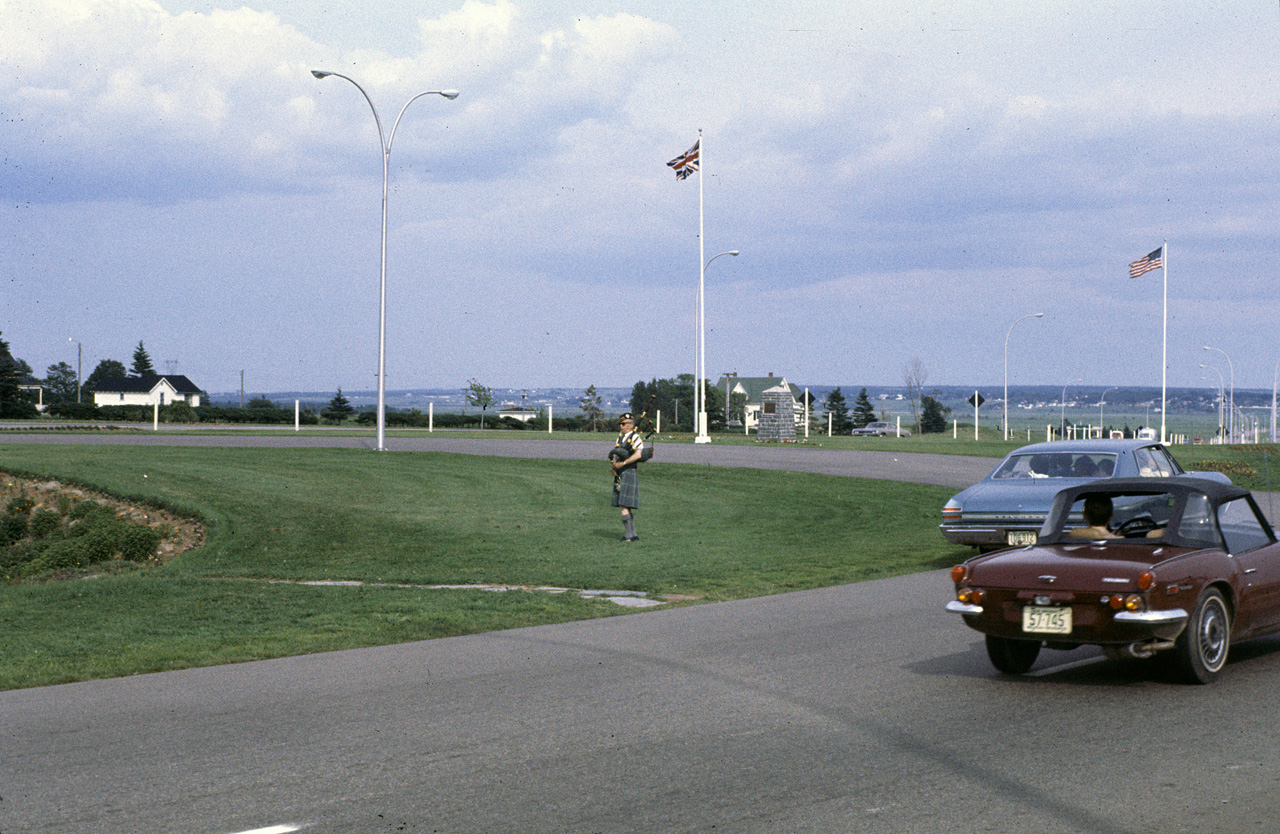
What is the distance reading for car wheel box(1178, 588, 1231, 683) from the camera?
7672mm

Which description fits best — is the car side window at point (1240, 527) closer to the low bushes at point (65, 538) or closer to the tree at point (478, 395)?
the low bushes at point (65, 538)

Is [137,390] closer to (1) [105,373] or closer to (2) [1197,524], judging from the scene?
(1) [105,373]

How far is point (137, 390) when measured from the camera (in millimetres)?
134375

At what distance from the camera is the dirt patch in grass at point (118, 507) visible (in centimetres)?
1852

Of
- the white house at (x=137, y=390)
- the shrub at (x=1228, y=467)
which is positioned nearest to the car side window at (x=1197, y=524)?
the shrub at (x=1228, y=467)

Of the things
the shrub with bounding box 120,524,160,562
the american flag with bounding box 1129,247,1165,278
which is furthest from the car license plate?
the american flag with bounding box 1129,247,1165,278

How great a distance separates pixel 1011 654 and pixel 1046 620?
65cm

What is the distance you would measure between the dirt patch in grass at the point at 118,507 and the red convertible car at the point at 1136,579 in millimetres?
A: 13120

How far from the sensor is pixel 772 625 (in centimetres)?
1081

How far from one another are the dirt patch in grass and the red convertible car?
13.1 metres

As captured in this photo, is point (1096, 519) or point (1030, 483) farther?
point (1030, 483)

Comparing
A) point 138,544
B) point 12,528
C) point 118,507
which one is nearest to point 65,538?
point 118,507

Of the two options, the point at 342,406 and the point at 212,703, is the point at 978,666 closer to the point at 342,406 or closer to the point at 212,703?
the point at 212,703

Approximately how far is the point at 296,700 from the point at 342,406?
78606mm
